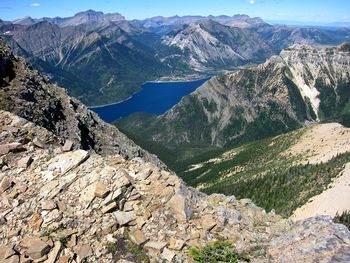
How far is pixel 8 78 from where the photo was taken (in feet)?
167

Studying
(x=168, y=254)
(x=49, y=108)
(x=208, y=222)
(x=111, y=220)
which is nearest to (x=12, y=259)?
(x=111, y=220)

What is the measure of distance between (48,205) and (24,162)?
446cm

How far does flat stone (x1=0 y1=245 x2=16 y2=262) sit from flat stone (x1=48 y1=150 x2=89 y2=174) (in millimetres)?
6666

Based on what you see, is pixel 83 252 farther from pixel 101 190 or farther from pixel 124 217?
pixel 101 190

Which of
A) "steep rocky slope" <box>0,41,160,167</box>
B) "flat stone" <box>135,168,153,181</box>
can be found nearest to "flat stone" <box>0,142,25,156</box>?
"flat stone" <box>135,168,153,181</box>

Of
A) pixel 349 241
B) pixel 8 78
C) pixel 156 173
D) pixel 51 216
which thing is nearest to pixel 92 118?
pixel 8 78

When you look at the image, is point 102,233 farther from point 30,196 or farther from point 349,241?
point 349,241

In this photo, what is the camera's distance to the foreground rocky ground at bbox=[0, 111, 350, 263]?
22.7m

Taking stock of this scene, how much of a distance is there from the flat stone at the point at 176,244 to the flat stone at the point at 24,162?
11239mm

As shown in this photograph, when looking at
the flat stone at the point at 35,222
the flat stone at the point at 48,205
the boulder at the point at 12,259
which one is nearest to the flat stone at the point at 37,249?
the boulder at the point at 12,259

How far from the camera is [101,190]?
83.1 feet

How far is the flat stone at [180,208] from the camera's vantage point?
85.2 feet

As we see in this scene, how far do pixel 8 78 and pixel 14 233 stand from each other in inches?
1308

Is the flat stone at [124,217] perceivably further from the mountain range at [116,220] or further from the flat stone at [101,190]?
the flat stone at [101,190]
